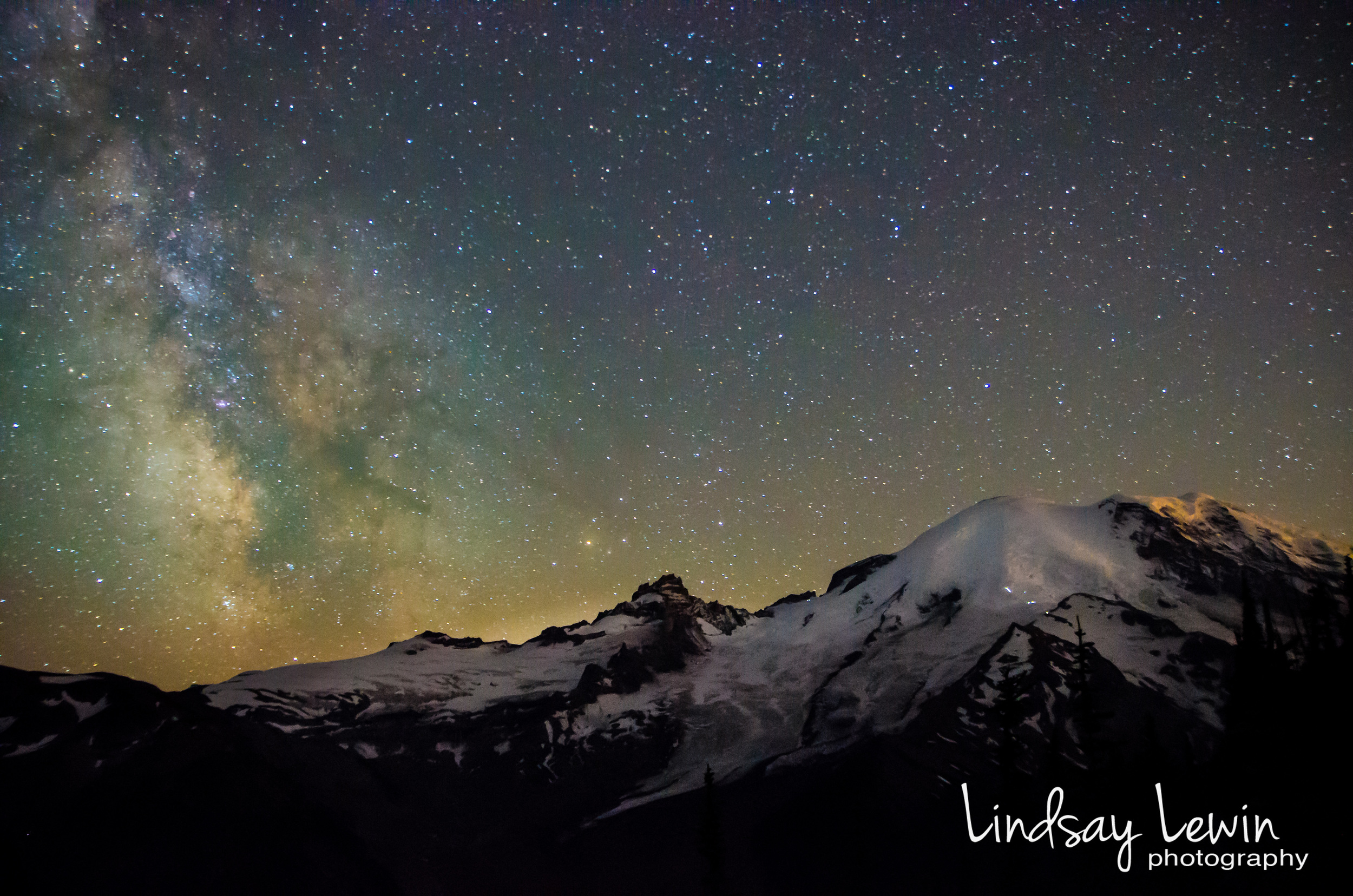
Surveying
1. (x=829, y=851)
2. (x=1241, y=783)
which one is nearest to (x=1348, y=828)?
(x=1241, y=783)

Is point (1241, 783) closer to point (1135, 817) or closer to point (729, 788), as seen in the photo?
point (1135, 817)

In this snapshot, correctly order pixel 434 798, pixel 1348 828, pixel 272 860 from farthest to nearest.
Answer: pixel 434 798 < pixel 272 860 < pixel 1348 828

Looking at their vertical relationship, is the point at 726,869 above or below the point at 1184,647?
below

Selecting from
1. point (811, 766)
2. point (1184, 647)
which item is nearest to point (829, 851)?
point (811, 766)

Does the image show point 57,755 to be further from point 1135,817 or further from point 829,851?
point 1135,817

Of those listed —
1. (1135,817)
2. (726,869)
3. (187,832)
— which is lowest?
(726,869)

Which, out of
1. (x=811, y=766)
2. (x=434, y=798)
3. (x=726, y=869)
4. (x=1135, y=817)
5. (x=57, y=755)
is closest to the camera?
(x=1135, y=817)

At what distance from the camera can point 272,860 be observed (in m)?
136

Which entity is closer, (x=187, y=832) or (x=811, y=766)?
(x=187, y=832)

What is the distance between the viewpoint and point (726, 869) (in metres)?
125

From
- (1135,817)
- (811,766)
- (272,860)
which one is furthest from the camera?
(811,766)

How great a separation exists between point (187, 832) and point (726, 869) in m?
94.8

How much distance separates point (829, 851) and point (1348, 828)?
91.5 meters

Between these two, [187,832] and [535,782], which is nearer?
[187,832]
